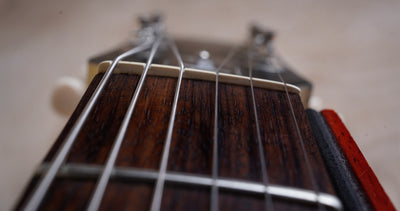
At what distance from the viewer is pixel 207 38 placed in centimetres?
143

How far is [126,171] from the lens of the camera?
0.98 ft

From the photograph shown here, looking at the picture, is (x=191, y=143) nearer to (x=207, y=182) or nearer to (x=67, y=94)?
(x=207, y=182)

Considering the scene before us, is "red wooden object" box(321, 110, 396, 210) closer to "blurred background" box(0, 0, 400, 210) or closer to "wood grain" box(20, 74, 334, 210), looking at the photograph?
"wood grain" box(20, 74, 334, 210)

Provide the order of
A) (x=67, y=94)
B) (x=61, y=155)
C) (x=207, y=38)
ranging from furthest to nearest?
1. (x=207, y=38)
2. (x=67, y=94)
3. (x=61, y=155)

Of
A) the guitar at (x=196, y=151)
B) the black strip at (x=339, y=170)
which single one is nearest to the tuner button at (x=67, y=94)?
the guitar at (x=196, y=151)

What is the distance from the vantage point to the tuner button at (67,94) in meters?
0.85

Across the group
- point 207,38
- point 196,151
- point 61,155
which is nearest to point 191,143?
point 196,151

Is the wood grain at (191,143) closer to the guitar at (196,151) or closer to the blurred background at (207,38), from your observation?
the guitar at (196,151)

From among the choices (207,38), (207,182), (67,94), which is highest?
(207,38)

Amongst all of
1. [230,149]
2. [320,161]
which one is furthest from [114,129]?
[320,161]

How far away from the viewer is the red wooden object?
0.33 m

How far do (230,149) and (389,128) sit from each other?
601 millimetres

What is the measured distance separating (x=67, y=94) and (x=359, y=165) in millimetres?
807

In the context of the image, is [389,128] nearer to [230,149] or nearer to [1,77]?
[230,149]
